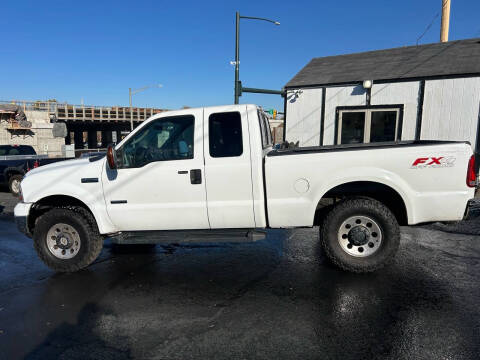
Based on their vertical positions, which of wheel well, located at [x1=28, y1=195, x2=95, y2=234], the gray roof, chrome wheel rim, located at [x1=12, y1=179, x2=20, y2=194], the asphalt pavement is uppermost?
the gray roof

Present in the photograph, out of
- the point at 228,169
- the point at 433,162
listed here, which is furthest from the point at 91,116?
the point at 433,162

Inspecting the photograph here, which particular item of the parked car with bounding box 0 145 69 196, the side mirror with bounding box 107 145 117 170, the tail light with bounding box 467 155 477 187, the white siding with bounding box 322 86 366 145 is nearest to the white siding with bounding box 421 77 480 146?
the white siding with bounding box 322 86 366 145

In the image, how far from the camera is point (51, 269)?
16.3ft

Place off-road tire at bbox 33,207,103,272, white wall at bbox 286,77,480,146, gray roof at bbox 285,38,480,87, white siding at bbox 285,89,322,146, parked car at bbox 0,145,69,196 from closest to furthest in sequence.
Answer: off-road tire at bbox 33,207,103,272
white wall at bbox 286,77,480,146
gray roof at bbox 285,38,480,87
parked car at bbox 0,145,69,196
white siding at bbox 285,89,322,146

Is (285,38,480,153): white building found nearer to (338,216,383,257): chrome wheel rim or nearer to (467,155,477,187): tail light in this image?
(467,155,477,187): tail light

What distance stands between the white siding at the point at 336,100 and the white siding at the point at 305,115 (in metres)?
0.30

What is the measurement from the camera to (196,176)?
4.50 metres

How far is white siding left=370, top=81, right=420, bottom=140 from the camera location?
11.5m

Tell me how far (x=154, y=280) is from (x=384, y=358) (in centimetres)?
292

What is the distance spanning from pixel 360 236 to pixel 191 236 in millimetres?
2245

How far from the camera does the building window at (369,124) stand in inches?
471

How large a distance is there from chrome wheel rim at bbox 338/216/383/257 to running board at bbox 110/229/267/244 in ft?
3.53

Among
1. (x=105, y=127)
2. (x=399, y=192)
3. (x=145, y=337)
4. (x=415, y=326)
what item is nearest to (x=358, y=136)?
(x=399, y=192)

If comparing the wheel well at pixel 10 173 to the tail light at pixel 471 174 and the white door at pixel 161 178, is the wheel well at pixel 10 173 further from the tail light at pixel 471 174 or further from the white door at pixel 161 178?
the tail light at pixel 471 174
